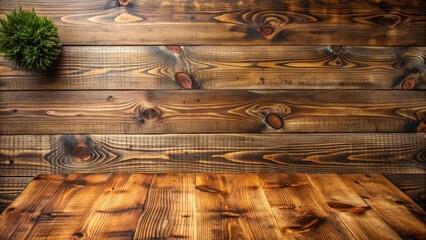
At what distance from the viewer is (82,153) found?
5.67 ft

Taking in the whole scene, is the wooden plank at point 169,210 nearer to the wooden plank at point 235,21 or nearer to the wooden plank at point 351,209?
the wooden plank at point 351,209

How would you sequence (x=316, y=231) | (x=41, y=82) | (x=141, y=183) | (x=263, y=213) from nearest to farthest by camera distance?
(x=316, y=231)
(x=263, y=213)
(x=141, y=183)
(x=41, y=82)

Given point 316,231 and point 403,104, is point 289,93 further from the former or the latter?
point 316,231

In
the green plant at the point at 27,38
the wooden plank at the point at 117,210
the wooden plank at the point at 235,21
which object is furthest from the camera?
the wooden plank at the point at 235,21

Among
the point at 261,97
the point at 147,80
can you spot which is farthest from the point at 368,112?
the point at 147,80

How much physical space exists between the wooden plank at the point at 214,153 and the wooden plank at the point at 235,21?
0.41 m

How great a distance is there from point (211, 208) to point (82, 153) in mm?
766

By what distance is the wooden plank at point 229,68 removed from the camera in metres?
1.69

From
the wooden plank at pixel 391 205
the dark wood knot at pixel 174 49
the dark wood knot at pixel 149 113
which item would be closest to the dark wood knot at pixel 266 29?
the dark wood knot at pixel 174 49

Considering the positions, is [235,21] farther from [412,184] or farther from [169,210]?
[412,184]

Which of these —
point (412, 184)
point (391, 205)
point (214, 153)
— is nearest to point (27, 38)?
point (214, 153)

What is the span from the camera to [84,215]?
1.16m

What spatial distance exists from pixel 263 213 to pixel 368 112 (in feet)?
2.75

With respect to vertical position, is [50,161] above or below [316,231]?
above
